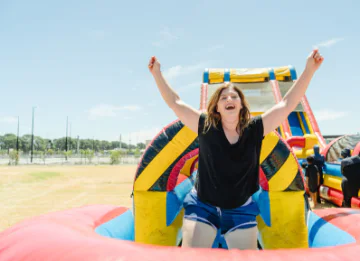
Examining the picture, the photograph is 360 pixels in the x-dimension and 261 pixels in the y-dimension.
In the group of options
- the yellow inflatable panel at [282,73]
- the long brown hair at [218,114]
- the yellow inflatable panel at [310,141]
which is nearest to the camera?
the long brown hair at [218,114]

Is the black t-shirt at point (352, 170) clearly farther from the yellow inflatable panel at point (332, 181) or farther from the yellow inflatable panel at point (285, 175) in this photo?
the yellow inflatable panel at point (285, 175)

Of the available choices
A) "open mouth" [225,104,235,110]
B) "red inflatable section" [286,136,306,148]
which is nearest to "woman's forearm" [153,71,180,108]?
"open mouth" [225,104,235,110]

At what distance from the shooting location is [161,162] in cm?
214

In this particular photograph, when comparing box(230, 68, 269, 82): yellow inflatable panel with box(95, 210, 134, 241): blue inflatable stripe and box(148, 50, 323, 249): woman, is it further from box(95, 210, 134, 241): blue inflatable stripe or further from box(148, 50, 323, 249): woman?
box(148, 50, 323, 249): woman

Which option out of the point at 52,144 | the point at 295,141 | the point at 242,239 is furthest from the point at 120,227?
the point at 52,144

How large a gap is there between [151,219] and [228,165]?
3.00 feet

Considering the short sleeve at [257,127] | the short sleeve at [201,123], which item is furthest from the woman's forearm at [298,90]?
the short sleeve at [201,123]

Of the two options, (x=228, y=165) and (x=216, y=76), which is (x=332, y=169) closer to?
(x=216, y=76)

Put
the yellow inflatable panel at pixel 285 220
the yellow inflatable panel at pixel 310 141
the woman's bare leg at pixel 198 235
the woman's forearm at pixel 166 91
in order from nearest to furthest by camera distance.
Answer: the woman's bare leg at pixel 198 235
the woman's forearm at pixel 166 91
the yellow inflatable panel at pixel 285 220
the yellow inflatable panel at pixel 310 141

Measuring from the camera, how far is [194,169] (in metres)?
4.05

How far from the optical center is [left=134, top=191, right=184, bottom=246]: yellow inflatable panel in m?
2.12

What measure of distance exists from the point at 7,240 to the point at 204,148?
1103mm

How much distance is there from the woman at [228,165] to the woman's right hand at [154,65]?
283 millimetres

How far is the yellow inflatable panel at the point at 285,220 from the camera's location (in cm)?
201
